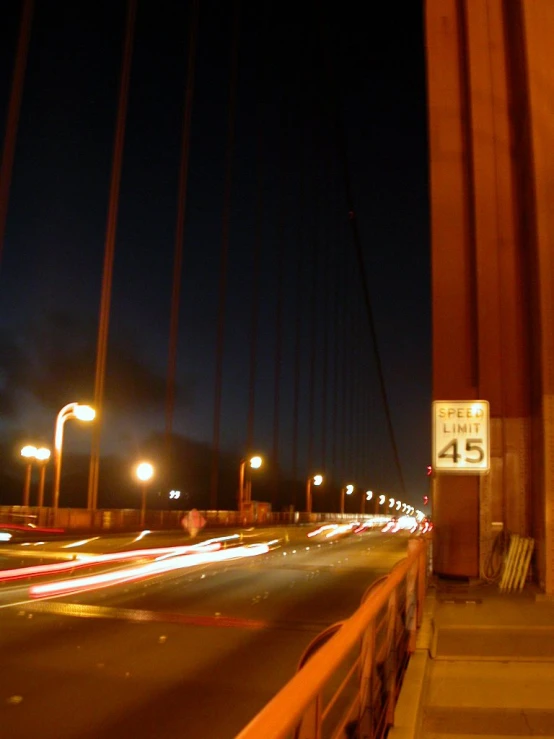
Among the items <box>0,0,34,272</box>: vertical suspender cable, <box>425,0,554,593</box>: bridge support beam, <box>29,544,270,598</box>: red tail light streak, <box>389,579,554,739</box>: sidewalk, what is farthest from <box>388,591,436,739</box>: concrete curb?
<box>0,0,34,272</box>: vertical suspender cable

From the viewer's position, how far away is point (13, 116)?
1689cm

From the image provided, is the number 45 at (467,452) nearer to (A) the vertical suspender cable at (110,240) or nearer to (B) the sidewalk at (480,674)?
(B) the sidewalk at (480,674)

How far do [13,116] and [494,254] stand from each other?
393 inches

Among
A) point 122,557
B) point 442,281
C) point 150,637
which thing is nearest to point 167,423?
point 122,557

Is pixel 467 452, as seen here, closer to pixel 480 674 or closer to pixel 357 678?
pixel 480 674

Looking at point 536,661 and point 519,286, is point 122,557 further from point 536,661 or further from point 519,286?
point 536,661

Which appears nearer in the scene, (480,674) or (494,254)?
(480,674)

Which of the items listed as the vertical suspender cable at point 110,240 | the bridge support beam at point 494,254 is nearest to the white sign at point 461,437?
the bridge support beam at point 494,254

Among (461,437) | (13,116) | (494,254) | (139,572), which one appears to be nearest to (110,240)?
(13,116)

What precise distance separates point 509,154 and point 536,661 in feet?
27.6

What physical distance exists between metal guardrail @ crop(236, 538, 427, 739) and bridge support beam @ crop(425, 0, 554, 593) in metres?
4.24

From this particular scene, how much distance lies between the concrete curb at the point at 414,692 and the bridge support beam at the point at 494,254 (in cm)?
430

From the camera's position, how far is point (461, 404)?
900 centimetres

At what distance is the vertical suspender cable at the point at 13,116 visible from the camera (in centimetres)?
1648
